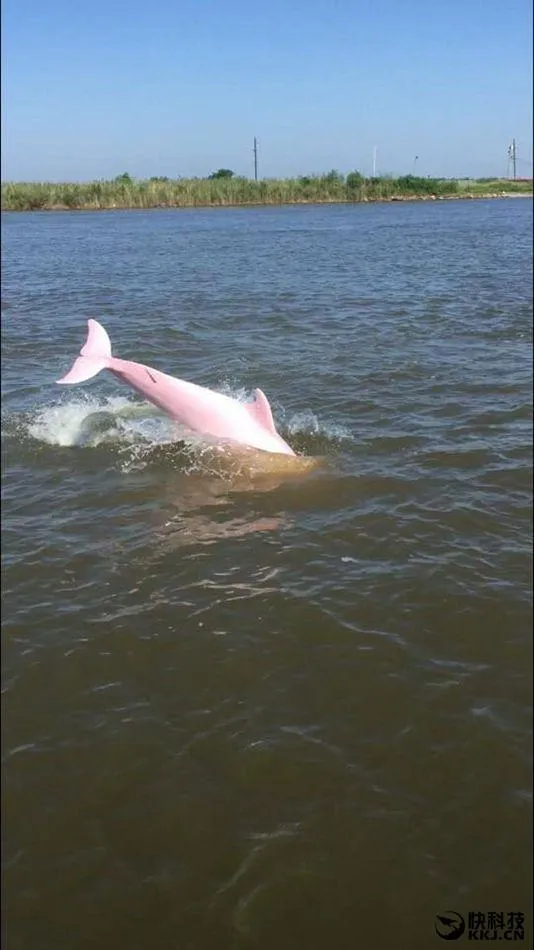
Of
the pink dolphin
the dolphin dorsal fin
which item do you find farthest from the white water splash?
the dolphin dorsal fin

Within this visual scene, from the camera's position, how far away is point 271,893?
5.36 metres

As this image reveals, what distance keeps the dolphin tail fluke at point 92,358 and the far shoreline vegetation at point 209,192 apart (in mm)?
66722

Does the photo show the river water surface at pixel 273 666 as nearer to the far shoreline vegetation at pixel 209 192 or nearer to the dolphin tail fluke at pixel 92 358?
the dolphin tail fluke at pixel 92 358

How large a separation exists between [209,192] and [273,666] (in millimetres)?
84301

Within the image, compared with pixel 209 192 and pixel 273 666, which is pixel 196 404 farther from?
pixel 209 192

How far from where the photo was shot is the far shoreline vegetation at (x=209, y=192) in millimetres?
77250

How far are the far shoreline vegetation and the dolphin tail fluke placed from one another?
6672cm

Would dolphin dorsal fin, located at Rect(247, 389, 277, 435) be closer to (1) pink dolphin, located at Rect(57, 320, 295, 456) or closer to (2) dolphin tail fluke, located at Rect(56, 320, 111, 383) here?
(1) pink dolphin, located at Rect(57, 320, 295, 456)

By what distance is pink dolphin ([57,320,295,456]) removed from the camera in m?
12.3

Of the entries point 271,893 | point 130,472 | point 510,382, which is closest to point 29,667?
point 271,893

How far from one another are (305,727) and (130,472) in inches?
246

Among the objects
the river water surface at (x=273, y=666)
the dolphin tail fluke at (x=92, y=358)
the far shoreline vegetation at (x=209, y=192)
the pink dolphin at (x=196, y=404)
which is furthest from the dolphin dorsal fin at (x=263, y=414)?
the far shoreline vegetation at (x=209, y=192)

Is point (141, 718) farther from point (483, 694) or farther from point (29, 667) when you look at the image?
point (483, 694)

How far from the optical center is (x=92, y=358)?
13.2m
